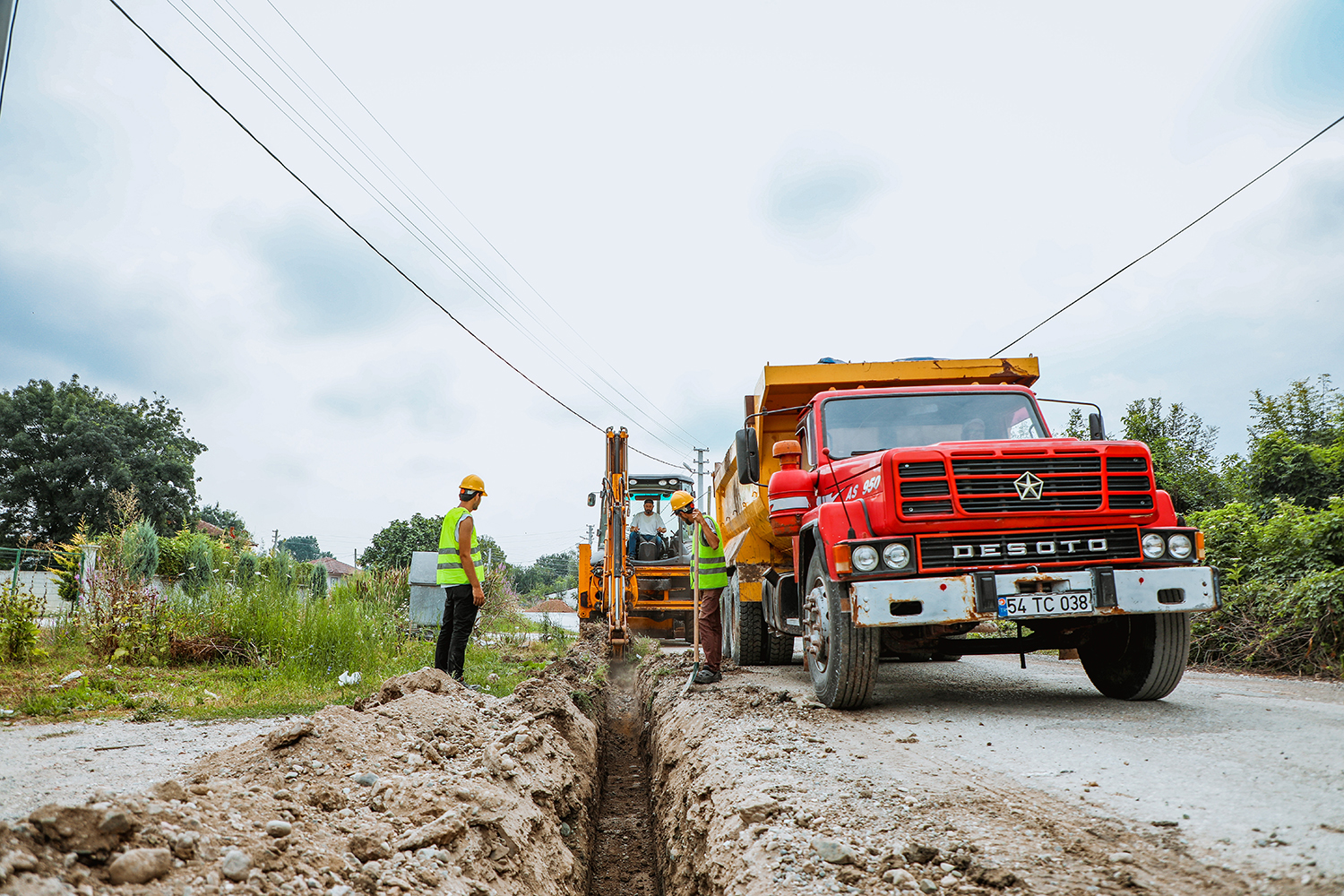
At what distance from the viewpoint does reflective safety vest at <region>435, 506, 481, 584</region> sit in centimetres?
681

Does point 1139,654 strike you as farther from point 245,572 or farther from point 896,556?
point 245,572

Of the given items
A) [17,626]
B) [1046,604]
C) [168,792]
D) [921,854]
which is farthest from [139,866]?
[17,626]

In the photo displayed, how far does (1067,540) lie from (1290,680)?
158 inches

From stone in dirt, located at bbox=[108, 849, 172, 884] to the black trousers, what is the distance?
4.85m

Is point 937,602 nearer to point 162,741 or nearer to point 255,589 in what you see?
point 162,741

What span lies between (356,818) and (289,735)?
95cm

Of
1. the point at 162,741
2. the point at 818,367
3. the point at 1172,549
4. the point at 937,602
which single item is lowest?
the point at 162,741

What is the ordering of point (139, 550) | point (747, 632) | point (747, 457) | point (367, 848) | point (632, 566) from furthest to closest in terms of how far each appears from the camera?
1. point (632, 566)
2. point (139, 550)
3. point (747, 632)
4. point (747, 457)
5. point (367, 848)

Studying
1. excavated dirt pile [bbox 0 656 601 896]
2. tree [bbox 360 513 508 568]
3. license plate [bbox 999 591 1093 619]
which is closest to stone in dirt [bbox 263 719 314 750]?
excavated dirt pile [bbox 0 656 601 896]

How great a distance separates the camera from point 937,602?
461 centimetres

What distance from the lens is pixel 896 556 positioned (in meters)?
4.76

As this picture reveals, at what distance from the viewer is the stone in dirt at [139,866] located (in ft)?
6.23

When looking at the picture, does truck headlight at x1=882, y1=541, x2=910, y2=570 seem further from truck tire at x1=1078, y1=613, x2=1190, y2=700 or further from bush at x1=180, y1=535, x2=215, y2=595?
bush at x1=180, y1=535, x2=215, y2=595

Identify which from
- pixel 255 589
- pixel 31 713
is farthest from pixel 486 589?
pixel 31 713
